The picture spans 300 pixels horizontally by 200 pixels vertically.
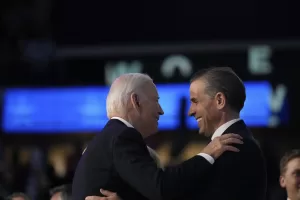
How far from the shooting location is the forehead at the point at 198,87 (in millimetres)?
3809

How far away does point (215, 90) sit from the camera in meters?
3.77

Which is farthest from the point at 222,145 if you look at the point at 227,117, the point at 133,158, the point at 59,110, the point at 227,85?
the point at 59,110

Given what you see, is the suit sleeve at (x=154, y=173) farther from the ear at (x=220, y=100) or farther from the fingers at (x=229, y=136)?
the ear at (x=220, y=100)

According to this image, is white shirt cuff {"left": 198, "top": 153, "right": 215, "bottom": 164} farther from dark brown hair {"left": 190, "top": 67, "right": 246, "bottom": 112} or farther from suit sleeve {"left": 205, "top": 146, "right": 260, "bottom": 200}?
dark brown hair {"left": 190, "top": 67, "right": 246, "bottom": 112}

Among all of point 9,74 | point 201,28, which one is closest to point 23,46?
point 9,74

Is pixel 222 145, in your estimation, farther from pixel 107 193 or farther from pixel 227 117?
pixel 107 193

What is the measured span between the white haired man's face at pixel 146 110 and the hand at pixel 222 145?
31 centimetres

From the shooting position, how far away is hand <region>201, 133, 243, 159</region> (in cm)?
367

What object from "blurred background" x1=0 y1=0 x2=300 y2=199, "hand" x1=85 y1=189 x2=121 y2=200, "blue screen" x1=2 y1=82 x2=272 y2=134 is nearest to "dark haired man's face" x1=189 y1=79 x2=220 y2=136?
"hand" x1=85 y1=189 x2=121 y2=200

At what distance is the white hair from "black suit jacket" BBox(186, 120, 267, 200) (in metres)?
0.49

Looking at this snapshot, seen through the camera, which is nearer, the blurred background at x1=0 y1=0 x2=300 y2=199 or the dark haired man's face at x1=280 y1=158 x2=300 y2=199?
the dark haired man's face at x1=280 y1=158 x2=300 y2=199

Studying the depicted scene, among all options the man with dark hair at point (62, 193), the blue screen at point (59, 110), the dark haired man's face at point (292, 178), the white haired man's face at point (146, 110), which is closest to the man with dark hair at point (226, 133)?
the white haired man's face at point (146, 110)

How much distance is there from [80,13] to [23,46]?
1.19m

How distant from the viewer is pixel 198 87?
3826 mm
